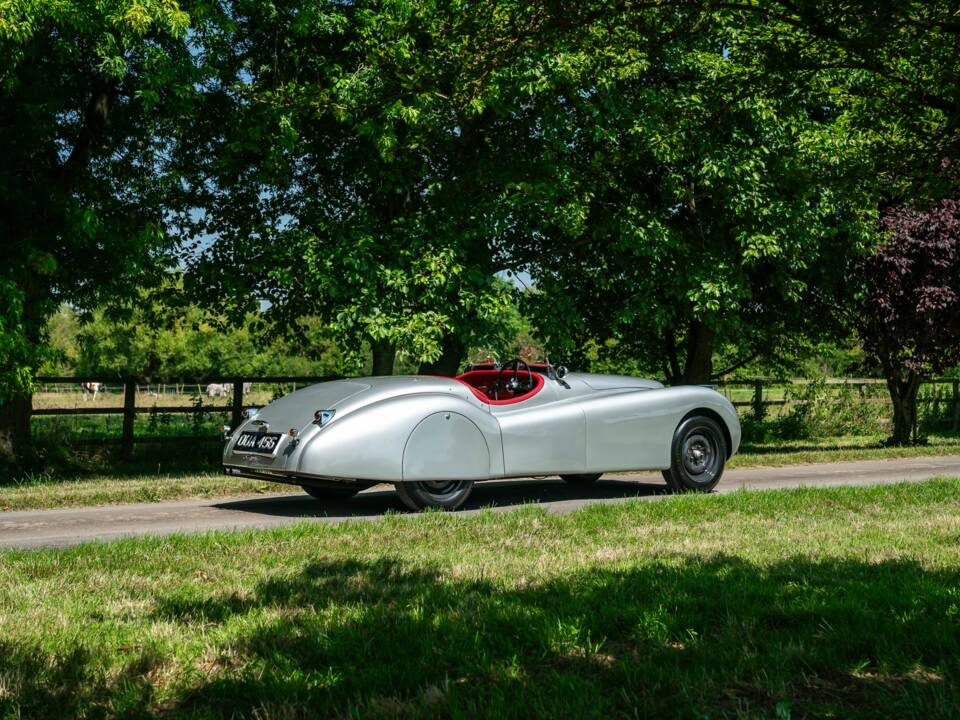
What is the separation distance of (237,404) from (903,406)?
48.6 ft

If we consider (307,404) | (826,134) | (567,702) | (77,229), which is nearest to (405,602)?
(567,702)

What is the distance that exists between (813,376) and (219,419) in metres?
16.1

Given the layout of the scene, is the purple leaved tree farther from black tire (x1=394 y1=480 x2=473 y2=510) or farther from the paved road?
black tire (x1=394 y1=480 x2=473 y2=510)

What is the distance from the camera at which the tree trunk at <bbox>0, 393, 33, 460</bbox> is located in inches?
571

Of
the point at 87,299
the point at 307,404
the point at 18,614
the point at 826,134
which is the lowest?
the point at 18,614

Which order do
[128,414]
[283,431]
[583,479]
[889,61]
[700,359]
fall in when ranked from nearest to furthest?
[889,61]
[283,431]
[583,479]
[128,414]
[700,359]

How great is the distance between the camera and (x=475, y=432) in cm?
909

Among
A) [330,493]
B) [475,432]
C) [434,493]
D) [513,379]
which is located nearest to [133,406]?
[330,493]

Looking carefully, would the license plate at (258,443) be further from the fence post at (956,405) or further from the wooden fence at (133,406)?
the fence post at (956,405)

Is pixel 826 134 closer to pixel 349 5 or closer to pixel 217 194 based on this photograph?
Result: pixel 349 5

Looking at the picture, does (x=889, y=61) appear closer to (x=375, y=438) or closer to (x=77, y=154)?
(x=375, y=438)

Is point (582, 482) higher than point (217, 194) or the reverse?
the reverse

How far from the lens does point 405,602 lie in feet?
16.2

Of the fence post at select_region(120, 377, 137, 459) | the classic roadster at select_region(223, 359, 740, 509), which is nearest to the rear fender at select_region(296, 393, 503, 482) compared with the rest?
the classic roadster at select_region(223, 359, 740, 509)
